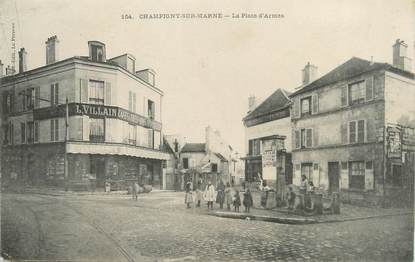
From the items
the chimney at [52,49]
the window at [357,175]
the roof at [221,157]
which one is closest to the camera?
the window at [357,175]

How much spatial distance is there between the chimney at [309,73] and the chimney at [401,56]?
0.95 meters

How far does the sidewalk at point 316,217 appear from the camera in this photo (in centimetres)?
418

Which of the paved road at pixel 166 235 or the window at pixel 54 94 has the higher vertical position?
the window at pixel 54 94

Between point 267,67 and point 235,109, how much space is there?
0.67m

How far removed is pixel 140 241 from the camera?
4.03 meters

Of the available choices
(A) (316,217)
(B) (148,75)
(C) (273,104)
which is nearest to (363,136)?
(C) (273,104)

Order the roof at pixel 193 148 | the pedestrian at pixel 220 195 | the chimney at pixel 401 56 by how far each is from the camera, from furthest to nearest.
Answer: the pedestrian at pixel 220 195 < the roof at pixel 193 148 < the chimney at pixel 401 56

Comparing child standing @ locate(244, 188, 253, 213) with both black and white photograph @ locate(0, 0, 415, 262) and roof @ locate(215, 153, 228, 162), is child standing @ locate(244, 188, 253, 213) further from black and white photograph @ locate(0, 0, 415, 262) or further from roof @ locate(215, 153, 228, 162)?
roof @ locate(215, 153, 228, 162)

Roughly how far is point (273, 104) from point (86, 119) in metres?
2.54

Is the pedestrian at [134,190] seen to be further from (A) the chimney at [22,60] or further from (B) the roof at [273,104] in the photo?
(A) the chimney at [22,60]

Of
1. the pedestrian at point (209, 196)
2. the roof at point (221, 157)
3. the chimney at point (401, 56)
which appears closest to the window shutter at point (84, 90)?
the roof at point (221, 157)

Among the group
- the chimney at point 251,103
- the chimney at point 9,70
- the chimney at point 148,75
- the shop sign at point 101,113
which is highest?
the chimney at point 9,70

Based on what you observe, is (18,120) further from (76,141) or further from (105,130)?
(105,130)

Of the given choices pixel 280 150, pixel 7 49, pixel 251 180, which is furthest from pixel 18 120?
pixel 280 150
